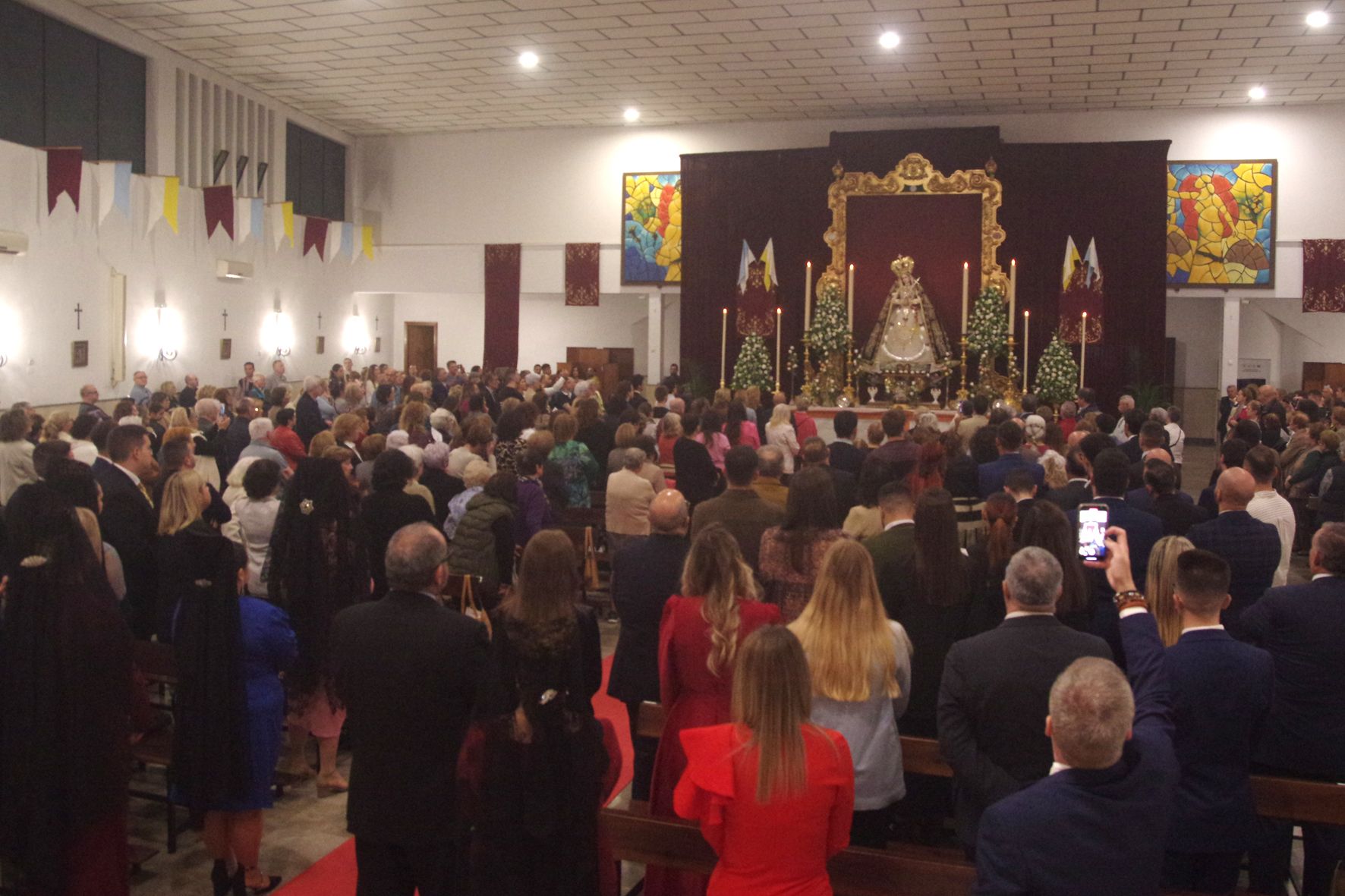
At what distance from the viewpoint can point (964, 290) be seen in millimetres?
18172

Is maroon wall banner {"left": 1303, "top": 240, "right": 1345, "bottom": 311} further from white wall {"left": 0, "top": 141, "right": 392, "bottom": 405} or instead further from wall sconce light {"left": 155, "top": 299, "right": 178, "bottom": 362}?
wall sconce light {"left": 155, "top": 299, "right": 178, "bottom": 362}

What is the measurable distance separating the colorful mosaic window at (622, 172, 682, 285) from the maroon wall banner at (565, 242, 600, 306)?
1.85 ft

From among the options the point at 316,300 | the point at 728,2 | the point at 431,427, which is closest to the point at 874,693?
the point at 431,427

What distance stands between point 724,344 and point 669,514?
15029 mm

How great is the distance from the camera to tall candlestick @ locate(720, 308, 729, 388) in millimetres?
19516

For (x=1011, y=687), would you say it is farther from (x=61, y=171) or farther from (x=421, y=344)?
(x=421, y=344)

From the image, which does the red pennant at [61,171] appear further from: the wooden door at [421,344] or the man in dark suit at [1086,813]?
the man in dark suit at [1086,813]

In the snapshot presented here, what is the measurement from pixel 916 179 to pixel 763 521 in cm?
1413

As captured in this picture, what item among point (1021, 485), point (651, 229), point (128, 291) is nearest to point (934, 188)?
point (651, 229)

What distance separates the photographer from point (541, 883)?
3348 mm

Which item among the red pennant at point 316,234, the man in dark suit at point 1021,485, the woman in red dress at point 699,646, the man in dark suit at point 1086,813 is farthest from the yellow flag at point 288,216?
the man in dark suit at point 1086,813

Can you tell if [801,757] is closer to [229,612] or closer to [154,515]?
[229,612]

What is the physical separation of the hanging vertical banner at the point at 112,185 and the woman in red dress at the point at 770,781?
576 inches

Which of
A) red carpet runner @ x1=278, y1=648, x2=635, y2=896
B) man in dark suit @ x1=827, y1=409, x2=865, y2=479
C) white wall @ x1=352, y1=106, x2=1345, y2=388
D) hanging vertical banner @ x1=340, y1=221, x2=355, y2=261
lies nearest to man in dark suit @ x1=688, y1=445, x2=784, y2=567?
red carpet runner @ x1=278, y1=648, x2=635, y2=896
